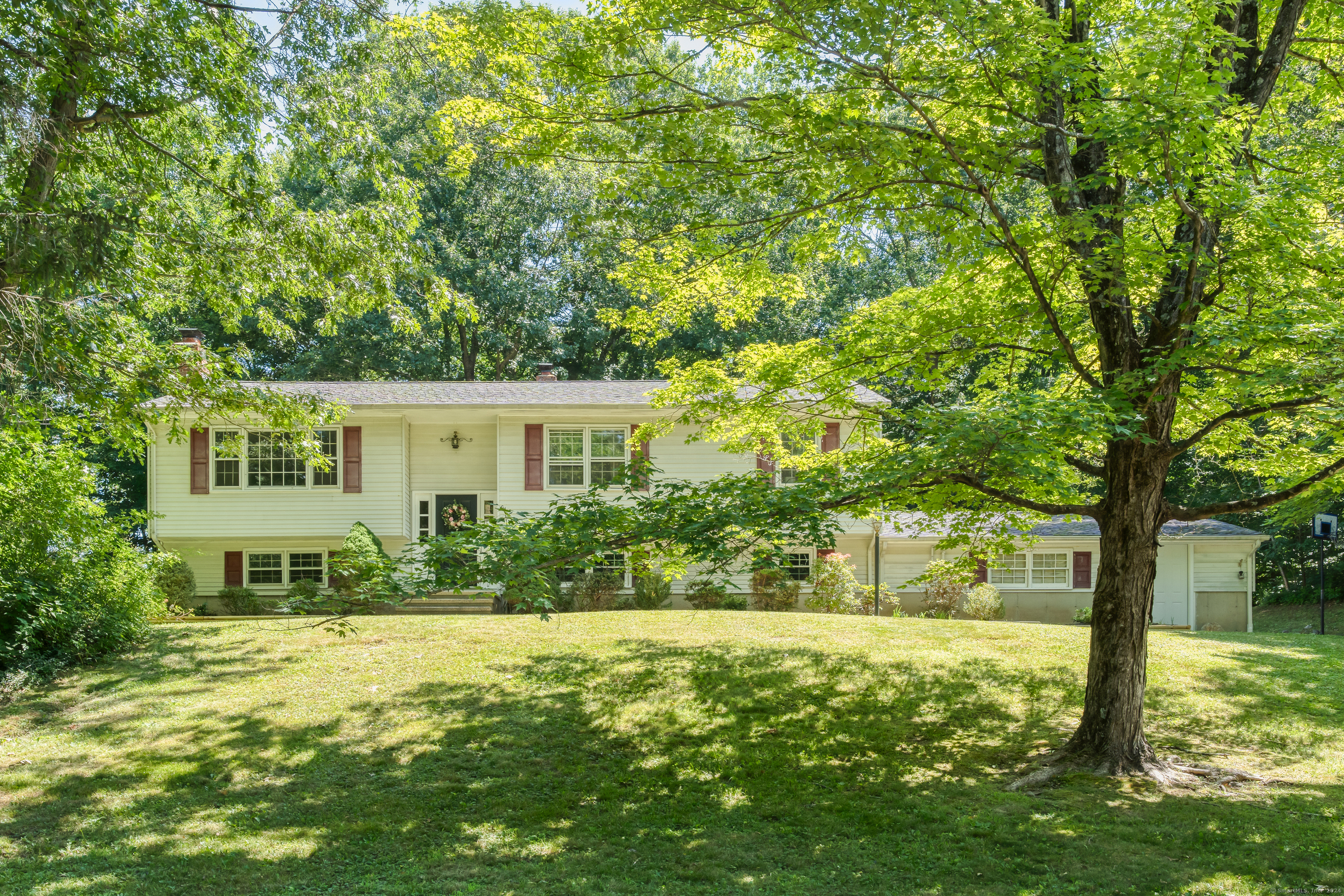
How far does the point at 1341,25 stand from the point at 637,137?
6.85m

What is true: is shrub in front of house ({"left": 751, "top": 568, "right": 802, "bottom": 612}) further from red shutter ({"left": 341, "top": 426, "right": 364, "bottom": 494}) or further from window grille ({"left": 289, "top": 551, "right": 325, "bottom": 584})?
window grille ({"left": 289, "top": 551, "right": 325, "bottom": 584})

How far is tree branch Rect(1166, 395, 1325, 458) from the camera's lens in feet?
22.2

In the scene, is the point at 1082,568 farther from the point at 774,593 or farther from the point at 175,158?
the point at 175,158

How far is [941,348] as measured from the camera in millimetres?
8945

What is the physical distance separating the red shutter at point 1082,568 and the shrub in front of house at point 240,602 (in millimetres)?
17858

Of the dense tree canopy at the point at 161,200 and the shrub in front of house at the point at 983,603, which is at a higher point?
the dense tree canopy at the point at 161,200

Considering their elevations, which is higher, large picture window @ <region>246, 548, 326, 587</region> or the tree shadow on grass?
large picture window @ <region>246, 548, 326, 587</region>

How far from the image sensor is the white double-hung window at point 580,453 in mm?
19234

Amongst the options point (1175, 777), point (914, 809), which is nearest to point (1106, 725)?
point (1175, 777)

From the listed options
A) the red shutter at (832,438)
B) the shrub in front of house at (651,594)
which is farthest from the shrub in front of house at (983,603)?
the shrub in front of house at (651,594)

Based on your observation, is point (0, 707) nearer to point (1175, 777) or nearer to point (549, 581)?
point (549, 581)

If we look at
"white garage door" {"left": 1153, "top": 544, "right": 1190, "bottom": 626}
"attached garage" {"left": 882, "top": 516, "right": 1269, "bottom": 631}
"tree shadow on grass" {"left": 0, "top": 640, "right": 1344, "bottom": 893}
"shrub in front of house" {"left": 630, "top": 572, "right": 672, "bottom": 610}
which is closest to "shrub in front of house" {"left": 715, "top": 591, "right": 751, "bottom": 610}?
"shrub in front of house" {"left": 630, "top": 572, "right": 672, "bottom": 610}

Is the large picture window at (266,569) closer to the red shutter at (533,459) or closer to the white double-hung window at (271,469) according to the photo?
the white double-hung window at (271,469)

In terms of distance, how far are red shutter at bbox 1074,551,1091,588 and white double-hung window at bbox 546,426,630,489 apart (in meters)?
10.9
